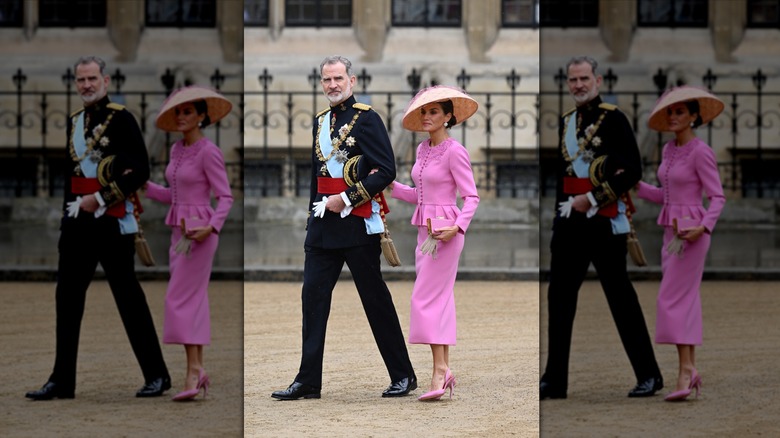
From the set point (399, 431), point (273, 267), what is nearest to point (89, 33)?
point (399, 431)

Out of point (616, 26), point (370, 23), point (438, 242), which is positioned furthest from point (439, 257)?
point (370, 23)

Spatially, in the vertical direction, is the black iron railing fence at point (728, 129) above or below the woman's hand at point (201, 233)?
above

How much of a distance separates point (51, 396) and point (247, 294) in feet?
27.6

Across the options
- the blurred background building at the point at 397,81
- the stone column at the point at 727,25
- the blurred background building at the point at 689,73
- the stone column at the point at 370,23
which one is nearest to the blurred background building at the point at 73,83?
the blurred background building at the point at 689,73

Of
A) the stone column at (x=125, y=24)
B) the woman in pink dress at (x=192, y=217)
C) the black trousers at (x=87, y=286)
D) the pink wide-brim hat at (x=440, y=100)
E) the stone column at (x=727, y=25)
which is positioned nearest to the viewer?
the stone column at (x=727, y=25)

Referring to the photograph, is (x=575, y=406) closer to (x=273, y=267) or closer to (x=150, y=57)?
(x=150, y=57)

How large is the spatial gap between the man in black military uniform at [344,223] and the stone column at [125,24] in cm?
329

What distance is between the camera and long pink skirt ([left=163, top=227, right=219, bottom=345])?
3.59m

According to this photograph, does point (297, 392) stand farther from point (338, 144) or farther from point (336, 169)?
point (338, 144)

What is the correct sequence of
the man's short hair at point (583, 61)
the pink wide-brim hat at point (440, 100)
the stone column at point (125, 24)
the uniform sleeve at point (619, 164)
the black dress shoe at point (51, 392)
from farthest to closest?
1. the pink wide-brim hat at point (440, 100)
2. the black dress shoe at point (51, 392)
3. the stone column at point (125, 24)
4. the uniform sleeve at point (619, 164)
5. the man's short hair at point (583, 61)

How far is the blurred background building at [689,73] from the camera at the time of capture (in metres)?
3.18

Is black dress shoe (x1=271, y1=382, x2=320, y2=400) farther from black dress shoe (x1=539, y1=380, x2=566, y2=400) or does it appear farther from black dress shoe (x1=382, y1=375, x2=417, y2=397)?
black dress shoe (x1=539, y1=380, x2=566, y2=400)

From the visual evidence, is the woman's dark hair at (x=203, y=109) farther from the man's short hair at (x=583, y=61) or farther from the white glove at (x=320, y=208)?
the white glove at (x=320, y=208)

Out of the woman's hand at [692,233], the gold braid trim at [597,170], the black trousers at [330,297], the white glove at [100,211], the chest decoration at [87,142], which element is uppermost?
the chest decoration at [87,142]
